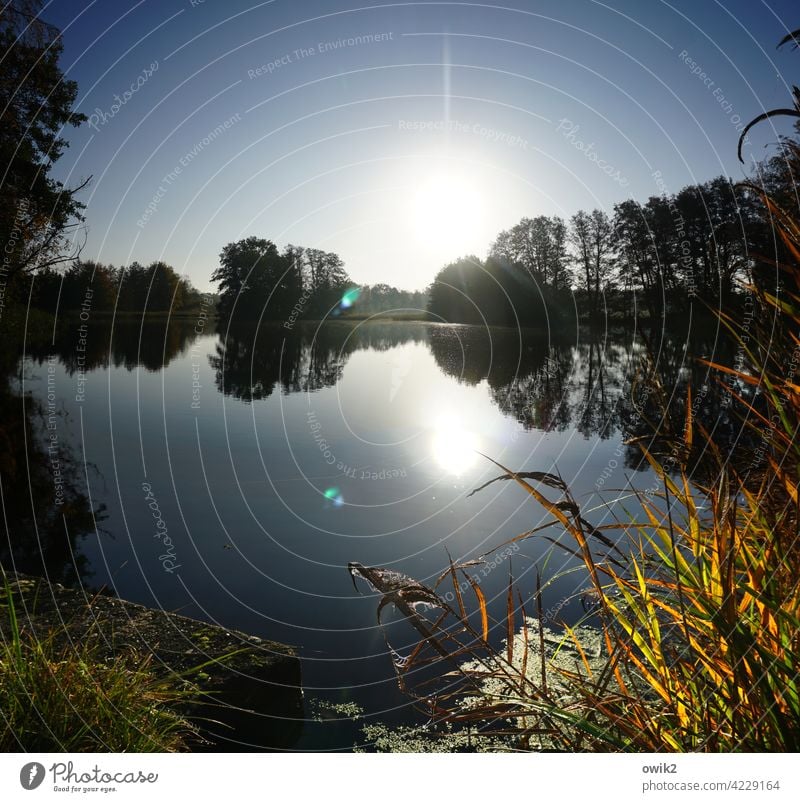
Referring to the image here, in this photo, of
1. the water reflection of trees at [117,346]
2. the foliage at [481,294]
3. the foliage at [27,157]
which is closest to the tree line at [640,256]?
the foliage at [481,294]

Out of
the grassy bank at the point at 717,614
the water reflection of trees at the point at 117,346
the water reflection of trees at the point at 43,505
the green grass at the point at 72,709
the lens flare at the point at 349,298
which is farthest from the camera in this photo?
the water reflection of trees at the point at 117,346

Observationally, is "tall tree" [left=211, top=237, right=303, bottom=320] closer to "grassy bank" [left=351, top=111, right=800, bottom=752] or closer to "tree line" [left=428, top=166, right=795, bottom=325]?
"tree line" [left=428, top=166, right=795, bottom=325]

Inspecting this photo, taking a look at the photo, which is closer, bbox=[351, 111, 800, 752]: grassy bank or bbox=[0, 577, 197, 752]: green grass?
bbox=[351, 111, 800, 752]: grassy bank

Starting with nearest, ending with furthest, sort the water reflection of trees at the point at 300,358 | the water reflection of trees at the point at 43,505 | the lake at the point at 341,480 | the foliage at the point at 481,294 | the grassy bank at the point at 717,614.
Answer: the grassy bank at the point at 717,614
the lake at the point at 341,480
the water reflection of trees at the point at 43,505
the foliage at the point at 481,294
the water reflection of trees at the point at 300,358

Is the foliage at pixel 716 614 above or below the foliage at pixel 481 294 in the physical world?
below

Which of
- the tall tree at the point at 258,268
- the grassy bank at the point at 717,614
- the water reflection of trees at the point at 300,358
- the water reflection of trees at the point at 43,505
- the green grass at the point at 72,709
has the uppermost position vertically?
the tall tree at the point at 258,268

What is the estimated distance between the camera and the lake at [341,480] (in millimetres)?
5676

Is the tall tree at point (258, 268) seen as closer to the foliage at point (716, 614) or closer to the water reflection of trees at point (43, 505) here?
the water reflection of trees at point (43, 505)

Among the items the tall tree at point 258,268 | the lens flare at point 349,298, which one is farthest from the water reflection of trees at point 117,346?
the lens flare at point 349,298

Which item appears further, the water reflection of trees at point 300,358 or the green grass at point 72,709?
the water reflection of trees at point 300,358

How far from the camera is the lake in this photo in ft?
18.6

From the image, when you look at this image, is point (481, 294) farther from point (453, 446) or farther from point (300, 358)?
point (300, 358)

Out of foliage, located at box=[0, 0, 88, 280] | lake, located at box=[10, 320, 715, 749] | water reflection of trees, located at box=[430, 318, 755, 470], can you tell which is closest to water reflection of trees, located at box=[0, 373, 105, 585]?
lake, located at box=[10, 320, 715, 749]
